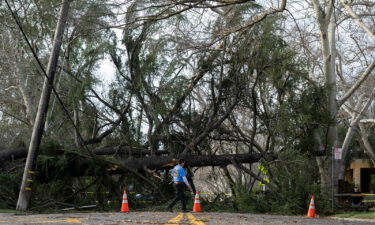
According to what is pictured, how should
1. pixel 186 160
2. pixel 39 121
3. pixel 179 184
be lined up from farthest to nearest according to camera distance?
pixel 186 160
pixel 39 121
pixel 179 184

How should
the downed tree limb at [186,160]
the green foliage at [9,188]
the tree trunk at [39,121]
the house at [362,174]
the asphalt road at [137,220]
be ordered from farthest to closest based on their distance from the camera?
the house at [362,174], the downed tree limb at [186,160], the green foliage at [9,188], the tree trunk at [39,121], the asphalt road at [137,220]

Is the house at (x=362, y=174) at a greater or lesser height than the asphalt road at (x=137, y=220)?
greater

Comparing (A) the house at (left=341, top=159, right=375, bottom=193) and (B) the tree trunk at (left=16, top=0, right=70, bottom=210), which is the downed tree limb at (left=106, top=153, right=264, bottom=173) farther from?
(A) the house at (left=341, top=159, right=375, bottom=193)

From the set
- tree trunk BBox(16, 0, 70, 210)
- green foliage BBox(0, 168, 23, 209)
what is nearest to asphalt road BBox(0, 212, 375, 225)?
tree trunk BBox(16, 0, 70, 210)

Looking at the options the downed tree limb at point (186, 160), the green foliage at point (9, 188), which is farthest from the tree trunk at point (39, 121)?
the downed tree limb at point (186, 160)

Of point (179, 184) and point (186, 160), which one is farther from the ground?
point (186, 160)

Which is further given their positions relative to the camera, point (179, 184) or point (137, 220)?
point (179, 184)

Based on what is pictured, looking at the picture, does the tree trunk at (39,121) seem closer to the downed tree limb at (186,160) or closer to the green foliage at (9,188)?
the green foliage at (9,188)

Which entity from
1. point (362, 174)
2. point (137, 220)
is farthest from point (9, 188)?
point (362, 174)

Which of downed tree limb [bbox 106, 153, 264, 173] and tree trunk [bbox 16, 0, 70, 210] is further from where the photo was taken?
downed tree limb [bbox 106, 153, 264, 173]

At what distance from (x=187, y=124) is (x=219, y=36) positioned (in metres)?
5.02

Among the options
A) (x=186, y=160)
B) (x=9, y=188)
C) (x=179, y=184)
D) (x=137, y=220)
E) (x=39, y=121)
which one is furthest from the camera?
(x=186, y=160)

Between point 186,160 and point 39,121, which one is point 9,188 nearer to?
point 39,121

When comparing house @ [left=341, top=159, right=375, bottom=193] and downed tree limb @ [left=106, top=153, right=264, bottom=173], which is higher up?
house @ [left=341, top=159, right=375, bottom=193]
